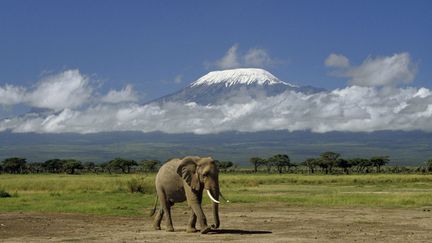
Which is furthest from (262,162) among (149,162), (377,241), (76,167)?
(377,241)

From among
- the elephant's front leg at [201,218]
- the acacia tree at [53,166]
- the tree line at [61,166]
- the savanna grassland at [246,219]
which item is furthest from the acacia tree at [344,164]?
the elephant's front leg at [201,218]

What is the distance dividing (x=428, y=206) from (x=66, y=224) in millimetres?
20136

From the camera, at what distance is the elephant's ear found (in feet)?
81.5

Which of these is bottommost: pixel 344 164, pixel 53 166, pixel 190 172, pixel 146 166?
pixel 146 166

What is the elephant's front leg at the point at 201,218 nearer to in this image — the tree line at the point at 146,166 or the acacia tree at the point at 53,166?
the tree line at the point at 146,166

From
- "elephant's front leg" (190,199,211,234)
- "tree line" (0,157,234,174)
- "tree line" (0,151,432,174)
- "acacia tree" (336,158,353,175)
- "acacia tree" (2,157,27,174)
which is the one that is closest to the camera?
"elephant's front leg" (190,199,211,234)

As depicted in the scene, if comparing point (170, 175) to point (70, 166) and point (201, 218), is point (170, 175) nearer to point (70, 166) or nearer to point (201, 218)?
point (201, 218)

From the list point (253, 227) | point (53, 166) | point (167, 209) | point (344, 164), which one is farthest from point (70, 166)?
point (167, 209)

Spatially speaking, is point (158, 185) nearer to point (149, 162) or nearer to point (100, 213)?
point (100, 213)

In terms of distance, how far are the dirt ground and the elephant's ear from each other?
1698mm

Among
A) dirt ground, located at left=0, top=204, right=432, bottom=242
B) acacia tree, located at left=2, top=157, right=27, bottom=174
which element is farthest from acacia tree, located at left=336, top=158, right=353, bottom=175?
dirt ground, located at left=0, top=204, right=432, bottom=242

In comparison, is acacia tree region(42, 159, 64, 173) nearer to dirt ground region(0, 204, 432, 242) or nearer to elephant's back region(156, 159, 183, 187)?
dirt ground region(0, 204, 432, 242)

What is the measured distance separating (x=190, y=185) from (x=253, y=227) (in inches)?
159

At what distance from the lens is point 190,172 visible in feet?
81.9
